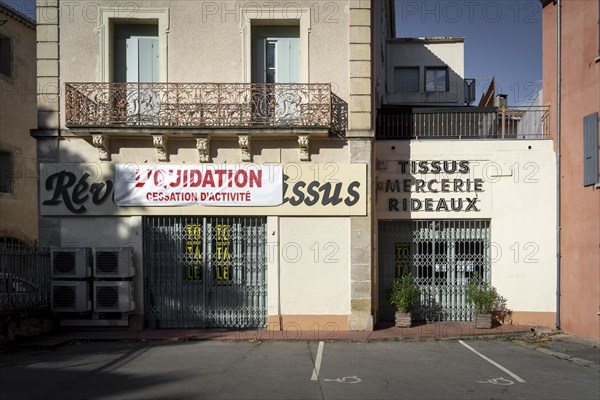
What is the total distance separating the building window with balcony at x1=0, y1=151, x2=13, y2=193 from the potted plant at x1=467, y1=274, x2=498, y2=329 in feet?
54.5

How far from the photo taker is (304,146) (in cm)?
1184

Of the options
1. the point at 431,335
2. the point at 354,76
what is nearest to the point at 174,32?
the point at 354,76

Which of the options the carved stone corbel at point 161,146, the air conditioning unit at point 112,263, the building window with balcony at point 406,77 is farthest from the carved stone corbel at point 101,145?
the building window with balcony at point 406,77

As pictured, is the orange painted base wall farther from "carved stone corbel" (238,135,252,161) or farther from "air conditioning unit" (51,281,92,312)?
"air conditioning unit" (51,281,92,312)

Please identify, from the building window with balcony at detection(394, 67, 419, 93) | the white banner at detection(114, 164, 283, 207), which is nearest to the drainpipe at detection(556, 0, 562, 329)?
the white banner at detection(114, 164, 283, 207)

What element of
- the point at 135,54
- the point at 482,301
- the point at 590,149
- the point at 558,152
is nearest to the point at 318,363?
the point at 482,301

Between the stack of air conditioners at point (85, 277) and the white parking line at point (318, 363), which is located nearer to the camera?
the white parking line at point (318, 363)

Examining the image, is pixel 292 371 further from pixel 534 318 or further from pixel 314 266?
pixel 534 318

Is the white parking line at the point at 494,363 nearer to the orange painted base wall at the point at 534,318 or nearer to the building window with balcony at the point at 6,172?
the orange painted base wall at the point at 534,318

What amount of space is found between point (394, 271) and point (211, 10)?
7632mm

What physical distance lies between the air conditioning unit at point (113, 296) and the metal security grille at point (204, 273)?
565mm

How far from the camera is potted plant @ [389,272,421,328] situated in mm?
12359

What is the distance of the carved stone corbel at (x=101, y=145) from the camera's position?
38.3 feet

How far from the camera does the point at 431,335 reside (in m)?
11.7
